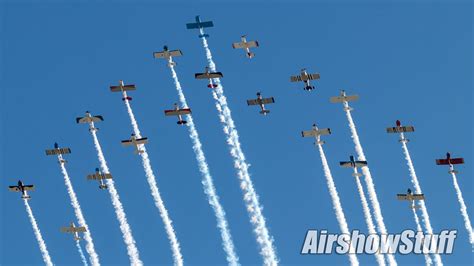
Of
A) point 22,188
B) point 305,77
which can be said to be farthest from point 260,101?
point 22,188

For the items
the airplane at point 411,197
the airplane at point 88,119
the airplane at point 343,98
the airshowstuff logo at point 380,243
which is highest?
the airplane at point 88,119

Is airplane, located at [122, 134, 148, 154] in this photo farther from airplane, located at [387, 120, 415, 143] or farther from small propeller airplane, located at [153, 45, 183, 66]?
airplane, located at [387, 120, 415, 143]

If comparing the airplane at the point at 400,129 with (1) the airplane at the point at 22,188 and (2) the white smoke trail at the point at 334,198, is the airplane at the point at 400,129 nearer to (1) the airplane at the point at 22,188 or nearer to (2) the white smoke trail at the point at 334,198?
(2) the white smoke trail at the point at 334,198

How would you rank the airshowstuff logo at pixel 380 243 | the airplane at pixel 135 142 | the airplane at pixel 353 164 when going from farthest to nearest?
1. the airplane at pixel 135 142
2. the airplane at pixel 353 164
3. the airshowstuff logo at pixel 380 243

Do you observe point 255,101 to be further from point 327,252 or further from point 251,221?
point 327,252

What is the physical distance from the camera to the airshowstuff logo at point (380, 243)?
161875 millimetres

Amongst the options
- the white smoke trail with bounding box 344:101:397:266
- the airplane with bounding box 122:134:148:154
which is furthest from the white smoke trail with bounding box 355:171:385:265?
the airplane with bounding box 122:134:148:154

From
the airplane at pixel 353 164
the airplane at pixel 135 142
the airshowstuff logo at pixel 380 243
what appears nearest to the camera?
the airshowstuff logo at pixel 380 243

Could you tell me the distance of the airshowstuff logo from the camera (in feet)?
531

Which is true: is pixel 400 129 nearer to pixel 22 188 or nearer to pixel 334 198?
pixel 334 198

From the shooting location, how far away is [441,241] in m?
167

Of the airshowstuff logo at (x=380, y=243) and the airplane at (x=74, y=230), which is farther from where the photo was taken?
the airplane at (x=74, y=230)

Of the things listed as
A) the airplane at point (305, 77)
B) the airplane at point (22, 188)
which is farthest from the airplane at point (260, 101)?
the airplane at point (22, 188)

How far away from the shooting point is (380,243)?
178 m
